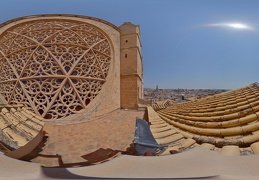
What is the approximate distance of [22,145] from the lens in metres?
2.48

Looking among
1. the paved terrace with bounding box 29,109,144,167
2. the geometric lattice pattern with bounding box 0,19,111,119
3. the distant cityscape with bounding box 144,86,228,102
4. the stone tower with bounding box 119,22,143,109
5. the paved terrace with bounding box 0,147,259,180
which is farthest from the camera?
the distant cityscape with bounding box 144,86,228,102

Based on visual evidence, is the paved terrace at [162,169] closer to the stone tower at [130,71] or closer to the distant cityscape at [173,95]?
the stone tower at [130,71]

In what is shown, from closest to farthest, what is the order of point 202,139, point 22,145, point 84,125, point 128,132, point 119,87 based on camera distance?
point 202,139
point 22,145
point 128,132
point 84,125
point 119,87

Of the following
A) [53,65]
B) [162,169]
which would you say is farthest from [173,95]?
[162,169]

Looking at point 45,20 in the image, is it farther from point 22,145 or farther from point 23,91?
point 22,145

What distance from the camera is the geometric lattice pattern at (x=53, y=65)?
777 cm

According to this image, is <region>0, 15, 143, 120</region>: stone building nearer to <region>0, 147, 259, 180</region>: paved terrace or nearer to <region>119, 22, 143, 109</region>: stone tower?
<region>119, 22, 143, 109</region>: stone tower

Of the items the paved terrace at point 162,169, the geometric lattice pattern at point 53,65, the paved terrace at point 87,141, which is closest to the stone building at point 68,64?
the geometric lattice pattern at point 53,65

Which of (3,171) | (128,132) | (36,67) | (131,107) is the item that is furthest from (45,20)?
(3,171)

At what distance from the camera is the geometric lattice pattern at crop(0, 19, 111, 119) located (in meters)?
7.77

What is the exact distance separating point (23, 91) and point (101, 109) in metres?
2.28

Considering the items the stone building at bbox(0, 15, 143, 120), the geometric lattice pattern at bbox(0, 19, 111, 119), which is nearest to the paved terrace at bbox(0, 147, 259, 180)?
the stone building at bbox(0, 15, 143, 120)

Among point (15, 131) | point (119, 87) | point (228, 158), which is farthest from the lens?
point (119, 87)

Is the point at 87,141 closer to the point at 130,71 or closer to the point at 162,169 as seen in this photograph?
the point at 130,71
